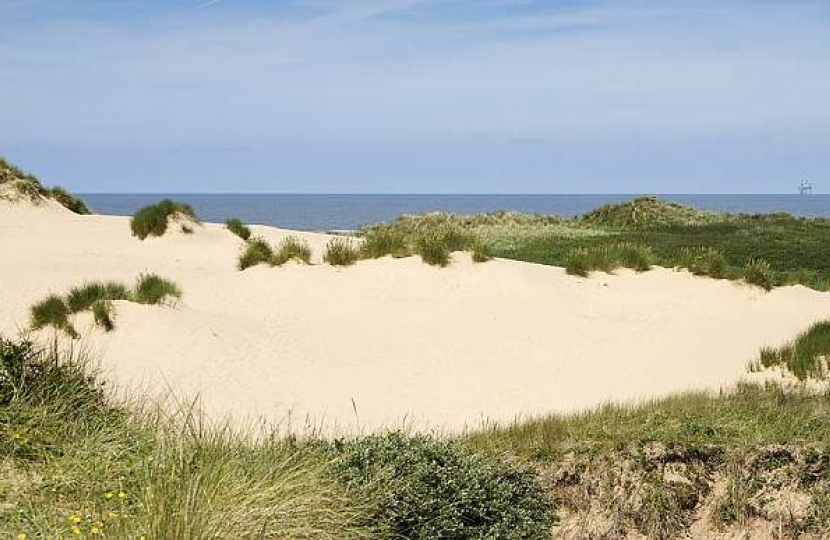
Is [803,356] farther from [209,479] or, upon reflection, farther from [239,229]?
[239,229]

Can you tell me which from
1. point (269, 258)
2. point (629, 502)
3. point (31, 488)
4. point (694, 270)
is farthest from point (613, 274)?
point (31, 488)

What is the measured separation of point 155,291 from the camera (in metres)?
14.5

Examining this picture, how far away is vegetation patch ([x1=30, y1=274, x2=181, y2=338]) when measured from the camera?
13.1m

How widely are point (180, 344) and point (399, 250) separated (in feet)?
19.3

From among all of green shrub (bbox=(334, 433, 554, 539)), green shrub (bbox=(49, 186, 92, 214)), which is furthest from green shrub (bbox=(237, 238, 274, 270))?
green shrub (bbox=(49, 186, 92, 214))

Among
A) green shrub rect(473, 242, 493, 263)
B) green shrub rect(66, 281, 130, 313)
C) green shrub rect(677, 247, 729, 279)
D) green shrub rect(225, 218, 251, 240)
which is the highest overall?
green shrub rect(225, 218, 251, 240)

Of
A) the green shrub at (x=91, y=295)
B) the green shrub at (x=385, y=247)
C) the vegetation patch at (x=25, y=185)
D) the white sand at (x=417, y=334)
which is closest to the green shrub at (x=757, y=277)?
the white sand at (x=417, y=334)

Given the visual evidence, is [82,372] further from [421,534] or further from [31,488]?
[421,534]

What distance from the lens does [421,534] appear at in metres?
6.23

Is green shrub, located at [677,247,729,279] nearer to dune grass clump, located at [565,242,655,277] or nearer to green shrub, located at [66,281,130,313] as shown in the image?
dune grass clump, located at [565,242,655,277]

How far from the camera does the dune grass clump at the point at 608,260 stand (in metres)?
18.0

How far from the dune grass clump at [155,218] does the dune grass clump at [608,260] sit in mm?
9948

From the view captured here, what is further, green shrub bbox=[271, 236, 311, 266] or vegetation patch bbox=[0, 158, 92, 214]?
vegetation patch bbox=[0, 158, 92, 214]

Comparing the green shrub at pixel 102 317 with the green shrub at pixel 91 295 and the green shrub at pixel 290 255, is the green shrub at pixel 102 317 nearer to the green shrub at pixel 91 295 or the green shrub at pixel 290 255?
the green shrub at pixel 91 295
